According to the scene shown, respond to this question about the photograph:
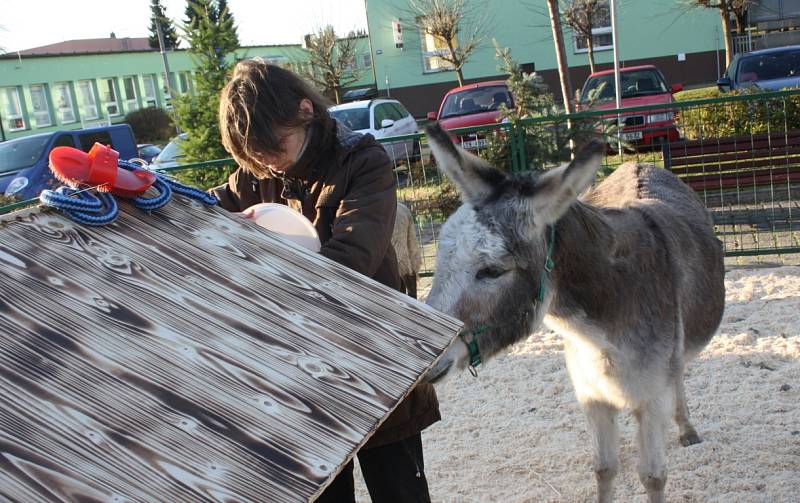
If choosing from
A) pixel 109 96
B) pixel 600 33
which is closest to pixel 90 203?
pixel 600 33

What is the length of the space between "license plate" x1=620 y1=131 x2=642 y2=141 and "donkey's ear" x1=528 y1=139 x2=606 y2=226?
5835 millimetres

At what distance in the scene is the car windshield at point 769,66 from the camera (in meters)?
16.3

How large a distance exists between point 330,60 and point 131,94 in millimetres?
17571

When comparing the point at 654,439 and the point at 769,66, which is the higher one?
the point at 769,66

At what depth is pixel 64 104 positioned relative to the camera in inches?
1479

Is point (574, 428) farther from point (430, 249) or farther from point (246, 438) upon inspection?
point (430, 249)

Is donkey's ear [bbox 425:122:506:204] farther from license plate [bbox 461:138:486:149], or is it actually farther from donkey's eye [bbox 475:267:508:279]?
license plate [bbox 461:138:486:149]

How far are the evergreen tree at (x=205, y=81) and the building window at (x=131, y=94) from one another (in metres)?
34.3

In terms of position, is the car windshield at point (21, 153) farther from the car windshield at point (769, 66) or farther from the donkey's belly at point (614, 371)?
the car windshield at point (769, 66)

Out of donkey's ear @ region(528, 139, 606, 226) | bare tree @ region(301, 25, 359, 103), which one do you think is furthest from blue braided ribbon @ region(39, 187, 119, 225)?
bare tree @ region(301, 25, 359, 103)

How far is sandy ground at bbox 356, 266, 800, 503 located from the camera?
382cm

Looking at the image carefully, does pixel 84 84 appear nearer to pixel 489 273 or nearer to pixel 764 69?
pixel 764 69

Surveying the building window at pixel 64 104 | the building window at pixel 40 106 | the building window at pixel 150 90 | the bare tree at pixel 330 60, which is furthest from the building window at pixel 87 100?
the bare tree at pixel 330 60

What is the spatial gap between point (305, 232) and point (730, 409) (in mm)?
3472
